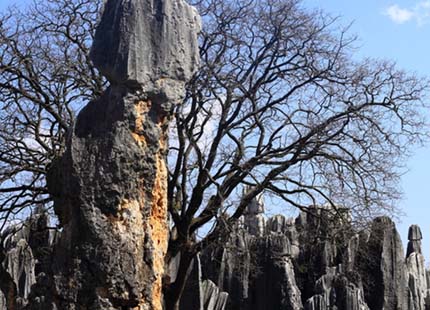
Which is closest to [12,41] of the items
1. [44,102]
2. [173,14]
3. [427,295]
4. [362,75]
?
[44,102]

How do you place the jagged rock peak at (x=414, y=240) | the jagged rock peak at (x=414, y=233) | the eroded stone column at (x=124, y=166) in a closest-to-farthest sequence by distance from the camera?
the eroded stone column at (x=124, y=166) < the jagged rock peak at (x=414, y=240) < the jagged rock peak at (x=414, y=233)

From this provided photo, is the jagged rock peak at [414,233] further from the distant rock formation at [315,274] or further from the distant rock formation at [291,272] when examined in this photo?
the distant rock formation at [315,274]

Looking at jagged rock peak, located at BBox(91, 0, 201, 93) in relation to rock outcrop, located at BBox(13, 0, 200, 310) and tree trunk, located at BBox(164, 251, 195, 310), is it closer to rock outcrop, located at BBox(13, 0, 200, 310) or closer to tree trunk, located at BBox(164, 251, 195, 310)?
rock outcrop, located at BBox(13, 0, 200, 310)

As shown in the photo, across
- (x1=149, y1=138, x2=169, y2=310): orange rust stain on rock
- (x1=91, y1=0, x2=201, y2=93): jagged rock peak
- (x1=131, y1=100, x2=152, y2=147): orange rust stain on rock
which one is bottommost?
(x1=149, y1=138, x2=169, y2=310): orange rust stain on rock

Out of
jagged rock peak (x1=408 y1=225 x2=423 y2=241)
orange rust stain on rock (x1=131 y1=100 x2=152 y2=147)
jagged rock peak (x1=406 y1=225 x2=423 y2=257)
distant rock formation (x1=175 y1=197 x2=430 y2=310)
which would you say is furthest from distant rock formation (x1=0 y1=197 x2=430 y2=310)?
orange rust stain on rock (x1=131 y1=100 x2=152 y2=147)

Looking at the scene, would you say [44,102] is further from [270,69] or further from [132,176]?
[132,176]

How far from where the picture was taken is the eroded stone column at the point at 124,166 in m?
6.29

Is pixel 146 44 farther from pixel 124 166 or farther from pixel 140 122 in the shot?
pixel 124 166

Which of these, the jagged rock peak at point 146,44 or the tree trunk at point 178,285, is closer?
the jagged rock peak at point 146,44

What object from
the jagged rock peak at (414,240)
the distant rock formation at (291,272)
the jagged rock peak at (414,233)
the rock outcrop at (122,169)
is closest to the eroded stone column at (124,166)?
the rock outcrop at (122,169)

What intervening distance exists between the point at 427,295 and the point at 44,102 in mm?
16743

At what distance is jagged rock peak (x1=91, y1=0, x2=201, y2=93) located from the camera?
22.0ft

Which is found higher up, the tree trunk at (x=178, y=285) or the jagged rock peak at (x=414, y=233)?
the jagged rock peak at (x=414, y=233)

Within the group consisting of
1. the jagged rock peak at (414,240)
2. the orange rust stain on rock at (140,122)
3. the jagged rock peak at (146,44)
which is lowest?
the orange rust stain on rock at (140,122)
